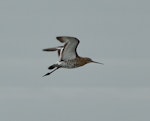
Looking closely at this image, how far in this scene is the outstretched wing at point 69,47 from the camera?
4689 centimetres

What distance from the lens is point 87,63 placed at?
166 feet

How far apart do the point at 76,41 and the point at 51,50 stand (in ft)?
16.1

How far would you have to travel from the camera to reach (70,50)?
48.3m

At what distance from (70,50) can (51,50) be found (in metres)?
3.69

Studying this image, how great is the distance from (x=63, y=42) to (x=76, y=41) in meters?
0.69

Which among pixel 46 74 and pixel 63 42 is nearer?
pixel 63 42

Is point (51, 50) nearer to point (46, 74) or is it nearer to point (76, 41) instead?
point (46, 74)

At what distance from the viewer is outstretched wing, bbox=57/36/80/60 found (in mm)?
46891

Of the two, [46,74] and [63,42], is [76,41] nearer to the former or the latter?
[63,42]

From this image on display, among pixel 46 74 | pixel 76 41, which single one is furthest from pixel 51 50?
pixel 76 41

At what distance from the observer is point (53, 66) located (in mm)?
48781

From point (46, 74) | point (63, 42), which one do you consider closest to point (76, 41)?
point (63, 42)

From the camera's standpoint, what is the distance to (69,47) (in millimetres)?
48031

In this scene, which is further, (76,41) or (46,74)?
(46,74)
